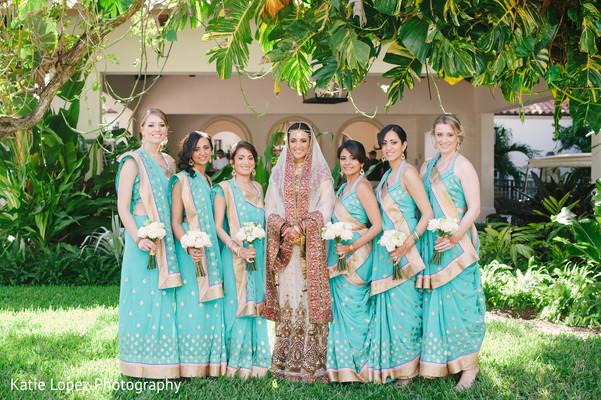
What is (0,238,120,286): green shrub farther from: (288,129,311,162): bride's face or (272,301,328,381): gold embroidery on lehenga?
(288,129,311,162): bride's face

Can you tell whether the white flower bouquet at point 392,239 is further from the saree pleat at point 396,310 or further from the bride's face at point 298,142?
the bride's face at point 298,142

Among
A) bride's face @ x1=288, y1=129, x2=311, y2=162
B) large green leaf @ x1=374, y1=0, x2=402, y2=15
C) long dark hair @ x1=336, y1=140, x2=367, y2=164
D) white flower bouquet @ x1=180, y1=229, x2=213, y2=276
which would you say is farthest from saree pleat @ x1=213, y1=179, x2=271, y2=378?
large green leaf @ x1=374, y1=0, x2=402, y2=15

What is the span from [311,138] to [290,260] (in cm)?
92

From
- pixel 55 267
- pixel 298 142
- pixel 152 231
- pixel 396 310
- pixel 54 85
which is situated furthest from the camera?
pixel 55 267

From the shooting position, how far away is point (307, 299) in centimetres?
430

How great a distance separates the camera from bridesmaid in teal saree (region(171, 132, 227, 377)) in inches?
164

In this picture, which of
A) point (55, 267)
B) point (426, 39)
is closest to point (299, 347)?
point (426, 39)

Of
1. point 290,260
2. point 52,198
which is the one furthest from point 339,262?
point 52,198

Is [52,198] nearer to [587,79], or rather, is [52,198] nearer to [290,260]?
[290,260]

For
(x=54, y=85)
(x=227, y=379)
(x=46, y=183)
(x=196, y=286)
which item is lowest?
(x=227, y=379)

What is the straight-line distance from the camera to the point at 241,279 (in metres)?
4.28

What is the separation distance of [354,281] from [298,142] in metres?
1.09

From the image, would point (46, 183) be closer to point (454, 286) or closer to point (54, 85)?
point (54, 85)

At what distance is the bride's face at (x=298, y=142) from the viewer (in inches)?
166
